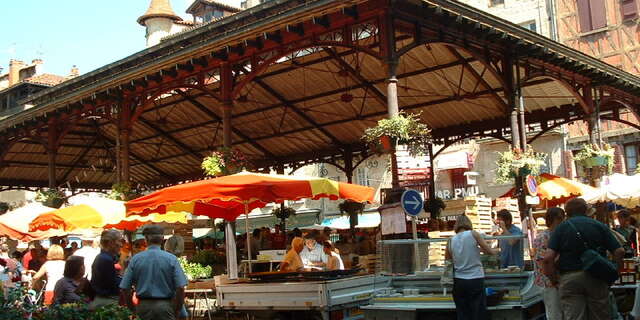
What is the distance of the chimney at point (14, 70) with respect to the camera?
5644 cm

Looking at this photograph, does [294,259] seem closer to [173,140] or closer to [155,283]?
[155,283]

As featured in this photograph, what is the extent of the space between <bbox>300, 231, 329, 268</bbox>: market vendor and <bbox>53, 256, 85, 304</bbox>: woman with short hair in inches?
175

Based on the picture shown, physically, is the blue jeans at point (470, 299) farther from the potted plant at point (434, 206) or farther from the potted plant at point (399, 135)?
the potted plant at point (434, 206)

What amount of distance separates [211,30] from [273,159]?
28.1ft

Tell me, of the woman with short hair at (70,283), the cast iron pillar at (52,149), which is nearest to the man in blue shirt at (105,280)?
the woman with short hair at (70,283)

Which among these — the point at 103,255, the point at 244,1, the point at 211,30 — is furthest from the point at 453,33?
the point at 244,1

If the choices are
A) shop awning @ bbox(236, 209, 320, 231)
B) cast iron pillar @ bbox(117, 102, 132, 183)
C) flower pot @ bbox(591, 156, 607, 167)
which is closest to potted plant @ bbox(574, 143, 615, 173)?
flower pot @ bbox(591, 156, 607, 167)

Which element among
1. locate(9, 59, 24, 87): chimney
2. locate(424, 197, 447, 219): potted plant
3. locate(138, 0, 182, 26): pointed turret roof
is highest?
locate(138, 0, 182, 26): pointed turret roof

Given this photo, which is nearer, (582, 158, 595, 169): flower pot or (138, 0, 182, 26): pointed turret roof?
(582, 158, 595, 169): flower pot

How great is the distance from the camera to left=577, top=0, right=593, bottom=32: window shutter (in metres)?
33.7

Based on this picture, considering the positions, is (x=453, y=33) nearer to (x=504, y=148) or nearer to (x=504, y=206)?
(x=504, y=206)

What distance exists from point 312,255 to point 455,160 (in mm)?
27464

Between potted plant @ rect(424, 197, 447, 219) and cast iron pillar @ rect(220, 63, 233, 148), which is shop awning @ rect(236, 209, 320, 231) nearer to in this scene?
potted plant @ rect(424, 197, 447, 219)

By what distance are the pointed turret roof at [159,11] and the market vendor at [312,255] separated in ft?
142
